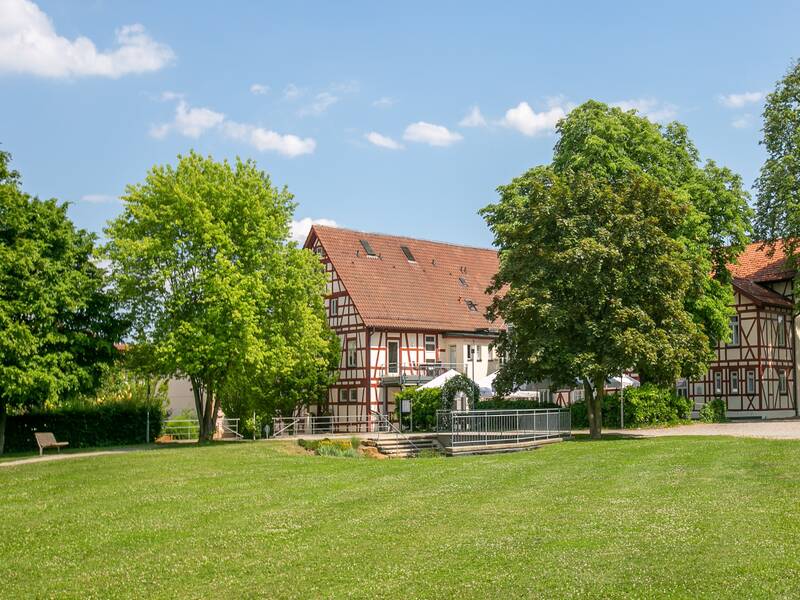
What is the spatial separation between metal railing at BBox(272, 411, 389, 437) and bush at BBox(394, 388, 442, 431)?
2.06 meters

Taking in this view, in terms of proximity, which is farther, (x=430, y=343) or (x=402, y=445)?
(x=430, y=343)

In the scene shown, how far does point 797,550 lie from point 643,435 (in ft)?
84.8

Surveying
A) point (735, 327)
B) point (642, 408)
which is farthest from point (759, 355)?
point (642, 408)

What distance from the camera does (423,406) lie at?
4791 cm

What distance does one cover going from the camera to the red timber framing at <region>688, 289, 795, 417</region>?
181 ft

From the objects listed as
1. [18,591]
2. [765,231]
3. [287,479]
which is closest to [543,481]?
[287,479]

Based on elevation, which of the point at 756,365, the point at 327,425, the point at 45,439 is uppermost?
the point at 756,365

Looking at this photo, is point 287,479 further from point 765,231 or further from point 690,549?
point 765,231

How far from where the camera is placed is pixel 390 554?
12.7m

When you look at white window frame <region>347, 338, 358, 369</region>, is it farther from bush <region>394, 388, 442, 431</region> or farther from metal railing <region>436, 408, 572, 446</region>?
metal railing <region>436, 408, 572, 446</region>

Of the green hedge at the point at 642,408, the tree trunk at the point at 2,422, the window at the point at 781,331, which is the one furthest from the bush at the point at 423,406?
the window at the point at 781,331

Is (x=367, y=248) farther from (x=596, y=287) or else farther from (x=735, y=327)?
(x=596, y=287)

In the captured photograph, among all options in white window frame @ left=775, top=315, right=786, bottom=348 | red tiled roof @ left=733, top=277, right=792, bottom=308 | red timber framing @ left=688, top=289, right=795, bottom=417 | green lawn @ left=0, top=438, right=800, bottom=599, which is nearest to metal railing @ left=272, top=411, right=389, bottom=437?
red timber framing @ left=688, top=289, right=795, bottom=417

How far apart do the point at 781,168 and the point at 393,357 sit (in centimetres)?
2270
